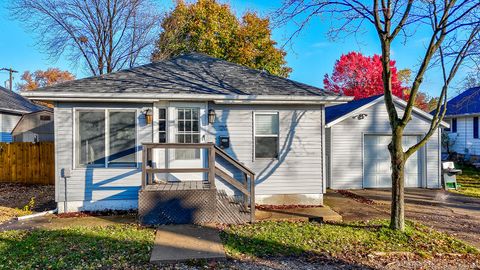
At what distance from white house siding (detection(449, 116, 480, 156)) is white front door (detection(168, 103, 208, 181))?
17.8 m

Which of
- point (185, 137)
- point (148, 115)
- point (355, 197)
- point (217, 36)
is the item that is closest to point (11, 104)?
point (217, 36)

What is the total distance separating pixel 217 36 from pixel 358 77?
12.7 metres

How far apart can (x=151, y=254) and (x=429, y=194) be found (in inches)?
370

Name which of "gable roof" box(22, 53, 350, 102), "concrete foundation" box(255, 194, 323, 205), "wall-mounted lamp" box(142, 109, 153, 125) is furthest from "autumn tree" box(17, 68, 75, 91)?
"concrete foundation" box(255, 194, 323, 205)

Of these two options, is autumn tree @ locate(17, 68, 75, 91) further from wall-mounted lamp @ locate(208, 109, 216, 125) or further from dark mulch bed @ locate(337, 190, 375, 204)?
dark mulch bed @ locate(337, 190, 375, 204)

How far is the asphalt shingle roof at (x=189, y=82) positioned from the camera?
712 cm

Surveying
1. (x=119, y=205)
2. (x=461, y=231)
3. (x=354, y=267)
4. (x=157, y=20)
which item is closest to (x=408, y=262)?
(x=354, y=267)

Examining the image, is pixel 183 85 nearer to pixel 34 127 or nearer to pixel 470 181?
pixel 34 127

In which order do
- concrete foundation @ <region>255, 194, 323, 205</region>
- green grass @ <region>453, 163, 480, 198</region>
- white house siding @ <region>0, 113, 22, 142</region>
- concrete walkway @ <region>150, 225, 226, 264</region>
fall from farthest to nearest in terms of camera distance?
white house siding @ <region>0, 113, 22, 142</region> < green grass @ <region>453, 163, 480, 198</region> < concrete foundation @ <region>255, 194, 323, 205</region> < concrete walkway @ <region>150, 225, 226, 264</region>

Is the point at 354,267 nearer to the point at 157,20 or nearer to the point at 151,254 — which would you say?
the point at 151,254

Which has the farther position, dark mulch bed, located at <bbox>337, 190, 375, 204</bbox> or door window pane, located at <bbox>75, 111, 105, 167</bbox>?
dark mulch bed, located at <bbox>337, 190, 375, 204</bbox>

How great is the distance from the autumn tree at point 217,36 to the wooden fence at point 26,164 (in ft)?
31.0

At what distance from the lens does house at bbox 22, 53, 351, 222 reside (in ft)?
22.8

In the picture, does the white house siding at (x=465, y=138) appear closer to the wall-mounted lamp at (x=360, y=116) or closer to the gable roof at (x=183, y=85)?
the wall-mounted lamp at (x=360, y=116)
